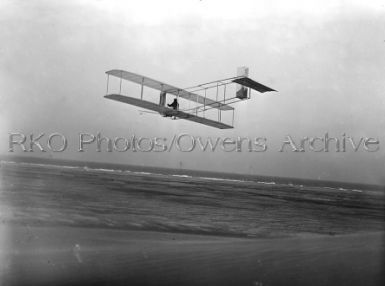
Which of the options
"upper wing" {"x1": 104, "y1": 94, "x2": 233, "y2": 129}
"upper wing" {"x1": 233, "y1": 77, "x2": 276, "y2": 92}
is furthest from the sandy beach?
"upper wing" {"x1": 233, "y1": 77, "x2": 276, "y2": 92}

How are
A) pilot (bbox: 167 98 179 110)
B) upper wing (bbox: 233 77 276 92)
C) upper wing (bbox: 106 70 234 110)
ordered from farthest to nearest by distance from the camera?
pilot (bbox: 167 98 179 110) → upper wing (bbox: 233 77 276 92) → upper wing (bbox: 106 70 234 110)

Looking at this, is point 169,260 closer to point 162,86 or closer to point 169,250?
point 169,250

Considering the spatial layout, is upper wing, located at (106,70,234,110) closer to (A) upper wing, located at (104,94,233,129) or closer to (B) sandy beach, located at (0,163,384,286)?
(A) upper wing, located at (104,94,233,129)

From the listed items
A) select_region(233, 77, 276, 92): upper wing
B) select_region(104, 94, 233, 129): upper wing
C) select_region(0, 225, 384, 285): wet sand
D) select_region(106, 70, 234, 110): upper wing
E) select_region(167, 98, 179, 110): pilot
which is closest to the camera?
select_region(0, 225, 384, 285): wet sand

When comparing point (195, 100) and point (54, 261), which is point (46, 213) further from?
point (195, 100)

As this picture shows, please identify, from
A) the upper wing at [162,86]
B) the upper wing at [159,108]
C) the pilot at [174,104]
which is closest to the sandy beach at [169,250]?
the upper wing at [159,108]

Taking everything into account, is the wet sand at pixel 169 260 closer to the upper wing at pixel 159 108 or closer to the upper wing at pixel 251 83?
the upper wing at pixel 159 108

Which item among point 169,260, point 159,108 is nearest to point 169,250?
point 169,260

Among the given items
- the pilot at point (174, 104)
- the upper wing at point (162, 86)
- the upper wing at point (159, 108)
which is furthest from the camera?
the pilot at point (174, 104)
